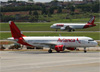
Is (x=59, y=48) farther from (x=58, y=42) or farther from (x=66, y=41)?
(x=66, y=41)

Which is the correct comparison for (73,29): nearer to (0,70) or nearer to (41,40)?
(41,40)

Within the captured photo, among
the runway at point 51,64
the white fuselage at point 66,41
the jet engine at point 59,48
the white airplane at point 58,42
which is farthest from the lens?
the jet engine at point 59,48

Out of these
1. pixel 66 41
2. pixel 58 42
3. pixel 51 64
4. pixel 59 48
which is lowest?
pixel 59 48

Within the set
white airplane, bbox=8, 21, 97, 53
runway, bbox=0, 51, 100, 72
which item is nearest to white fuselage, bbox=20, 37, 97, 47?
white airplane, bbox=8, 21, 97, 53

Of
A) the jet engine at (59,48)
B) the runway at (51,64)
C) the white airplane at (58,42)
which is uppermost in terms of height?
the runway at (51,64)

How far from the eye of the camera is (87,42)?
72750mm

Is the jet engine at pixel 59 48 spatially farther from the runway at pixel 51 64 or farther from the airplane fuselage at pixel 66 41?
the runway at pixel 51 64

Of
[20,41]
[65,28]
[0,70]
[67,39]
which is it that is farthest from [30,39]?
[65,28]

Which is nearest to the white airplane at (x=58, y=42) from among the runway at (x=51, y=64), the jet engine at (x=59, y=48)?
the jet engine at (x=59, y=48)

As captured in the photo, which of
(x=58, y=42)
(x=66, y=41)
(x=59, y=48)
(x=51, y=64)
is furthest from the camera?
(x=58, y=42)

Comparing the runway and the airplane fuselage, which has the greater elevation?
the runway

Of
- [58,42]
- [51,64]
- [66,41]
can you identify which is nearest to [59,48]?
[58,42]

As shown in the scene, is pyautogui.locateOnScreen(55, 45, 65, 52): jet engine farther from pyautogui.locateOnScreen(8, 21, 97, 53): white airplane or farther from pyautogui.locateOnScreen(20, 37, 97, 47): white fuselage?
pyautogui.locateOnScreen(20, 37, 97, 47): white fuselage

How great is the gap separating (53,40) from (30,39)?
18.8 ft
